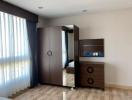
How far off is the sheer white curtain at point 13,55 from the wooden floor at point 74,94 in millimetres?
361

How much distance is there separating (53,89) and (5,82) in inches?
54.1

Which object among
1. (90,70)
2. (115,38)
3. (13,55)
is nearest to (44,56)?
(13,55)

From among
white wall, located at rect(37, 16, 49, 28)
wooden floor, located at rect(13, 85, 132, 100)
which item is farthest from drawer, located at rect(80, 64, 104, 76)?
white wall, located at rect(37, 16, 49, 28)

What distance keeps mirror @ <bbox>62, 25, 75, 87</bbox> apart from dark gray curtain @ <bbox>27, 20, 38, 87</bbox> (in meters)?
0.93

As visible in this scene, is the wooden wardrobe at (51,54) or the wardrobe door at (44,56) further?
the wardrobe door at (44,56)

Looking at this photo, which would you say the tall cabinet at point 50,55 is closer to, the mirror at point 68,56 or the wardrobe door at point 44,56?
the wardrobe door at point 44,56

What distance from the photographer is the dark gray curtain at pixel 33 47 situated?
3.92 meters

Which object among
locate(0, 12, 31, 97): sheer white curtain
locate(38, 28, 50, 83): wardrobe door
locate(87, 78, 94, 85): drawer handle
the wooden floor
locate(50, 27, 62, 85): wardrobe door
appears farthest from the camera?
locate(38, 28, 50, 83): wardrobe door

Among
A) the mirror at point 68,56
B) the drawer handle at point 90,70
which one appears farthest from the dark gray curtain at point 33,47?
the drawer handle at point 90,70

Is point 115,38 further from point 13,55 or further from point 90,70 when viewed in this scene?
point 13,55

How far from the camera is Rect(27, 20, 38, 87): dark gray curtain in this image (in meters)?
3.92

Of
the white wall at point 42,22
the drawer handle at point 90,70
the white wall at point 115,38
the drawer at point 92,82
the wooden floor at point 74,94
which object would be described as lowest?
the wooden floor at point 74,94

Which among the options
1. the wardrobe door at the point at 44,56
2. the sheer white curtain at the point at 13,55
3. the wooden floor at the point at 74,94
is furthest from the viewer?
the wardrobe door at the point at 44,56

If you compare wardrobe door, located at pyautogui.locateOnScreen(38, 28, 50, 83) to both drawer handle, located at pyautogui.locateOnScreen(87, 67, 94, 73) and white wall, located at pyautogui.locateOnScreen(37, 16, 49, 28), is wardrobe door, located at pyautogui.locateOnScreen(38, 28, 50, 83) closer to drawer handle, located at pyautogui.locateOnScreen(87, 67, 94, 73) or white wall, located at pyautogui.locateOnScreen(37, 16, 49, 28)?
white wall, located at pyautogui.locateOnScreen(37, 16, 49, 28)
